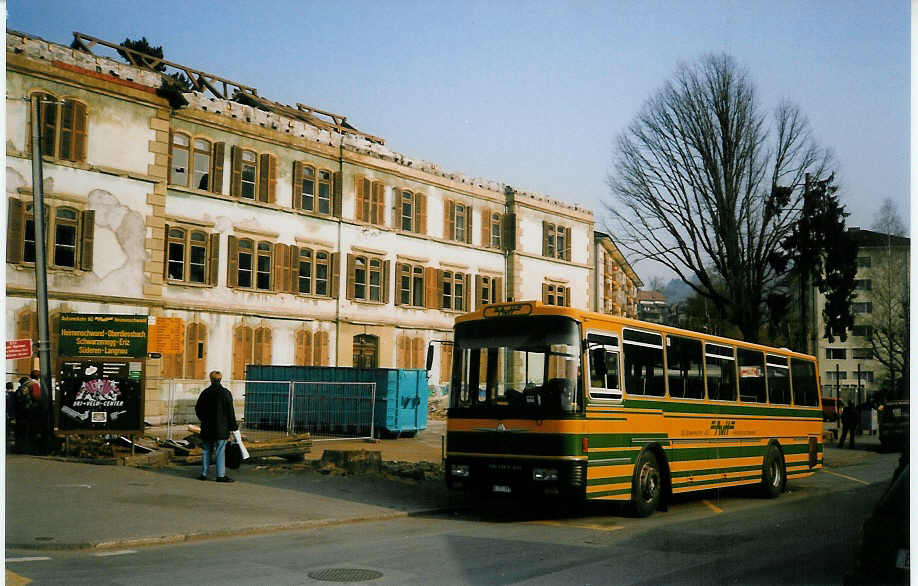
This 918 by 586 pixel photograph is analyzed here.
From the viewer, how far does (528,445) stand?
43.0 feet

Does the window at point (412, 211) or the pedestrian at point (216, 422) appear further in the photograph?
the window at point (412, 211)

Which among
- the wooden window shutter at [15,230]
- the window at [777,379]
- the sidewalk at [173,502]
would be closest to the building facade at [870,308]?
the window at [777,379]

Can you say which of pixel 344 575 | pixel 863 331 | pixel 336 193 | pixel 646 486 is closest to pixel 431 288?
pixel 336 193

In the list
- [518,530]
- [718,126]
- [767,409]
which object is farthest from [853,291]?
[718,126]

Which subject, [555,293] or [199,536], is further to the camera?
[555,293]

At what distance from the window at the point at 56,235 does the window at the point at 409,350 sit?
13.1m

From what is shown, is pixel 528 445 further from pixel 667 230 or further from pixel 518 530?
pixel 667 230

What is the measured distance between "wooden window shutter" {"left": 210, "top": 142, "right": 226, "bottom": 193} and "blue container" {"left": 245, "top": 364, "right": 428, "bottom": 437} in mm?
9201

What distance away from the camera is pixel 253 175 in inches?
1395

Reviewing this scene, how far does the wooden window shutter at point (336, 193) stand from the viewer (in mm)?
37906

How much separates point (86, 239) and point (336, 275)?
33.3 ft

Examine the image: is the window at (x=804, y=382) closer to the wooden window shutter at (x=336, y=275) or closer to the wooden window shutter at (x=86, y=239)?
the wooden window shutter at (x=86, y=239)

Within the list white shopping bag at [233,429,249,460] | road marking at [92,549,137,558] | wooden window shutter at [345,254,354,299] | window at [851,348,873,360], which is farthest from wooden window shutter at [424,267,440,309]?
road marking at [92,549,137,558]

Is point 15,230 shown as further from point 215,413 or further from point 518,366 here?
point 518,366
